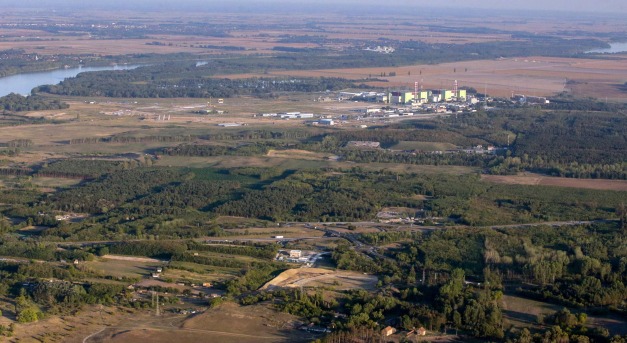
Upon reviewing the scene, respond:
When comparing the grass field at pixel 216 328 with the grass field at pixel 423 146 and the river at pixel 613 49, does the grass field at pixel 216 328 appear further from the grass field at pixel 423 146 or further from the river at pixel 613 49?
the river at pixel 613 49

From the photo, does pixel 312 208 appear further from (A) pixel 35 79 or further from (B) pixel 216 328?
(A) pixel 35 79

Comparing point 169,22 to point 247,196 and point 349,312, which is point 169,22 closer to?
point 247,196

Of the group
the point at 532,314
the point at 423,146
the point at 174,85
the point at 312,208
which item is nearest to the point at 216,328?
the point at 532,314

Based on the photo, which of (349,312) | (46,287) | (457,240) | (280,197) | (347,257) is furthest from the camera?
(280,197)

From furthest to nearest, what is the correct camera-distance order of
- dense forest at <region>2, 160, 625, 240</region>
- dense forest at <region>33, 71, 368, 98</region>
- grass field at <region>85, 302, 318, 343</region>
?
dense forest at <region>33, 71, 368, 98</region> < dense forest at <region>2, 160, 625, 240</region> < grass field at <region>85, 302, 318, 343</region>

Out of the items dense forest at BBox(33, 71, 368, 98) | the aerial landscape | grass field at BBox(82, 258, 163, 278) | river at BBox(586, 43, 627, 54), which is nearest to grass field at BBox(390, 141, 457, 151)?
the aerial landscape

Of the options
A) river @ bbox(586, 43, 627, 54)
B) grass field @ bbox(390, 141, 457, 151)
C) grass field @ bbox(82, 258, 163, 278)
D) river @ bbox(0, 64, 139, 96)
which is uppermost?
grass field @ bbox(82, 258, 163, 278)

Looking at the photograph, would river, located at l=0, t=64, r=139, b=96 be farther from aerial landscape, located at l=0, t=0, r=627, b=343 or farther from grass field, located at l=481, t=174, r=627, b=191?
grass field, located at l=481, t=174, r=627, b=191

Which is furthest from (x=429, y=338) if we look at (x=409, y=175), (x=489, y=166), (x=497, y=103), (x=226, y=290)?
(x=497, y=103)
